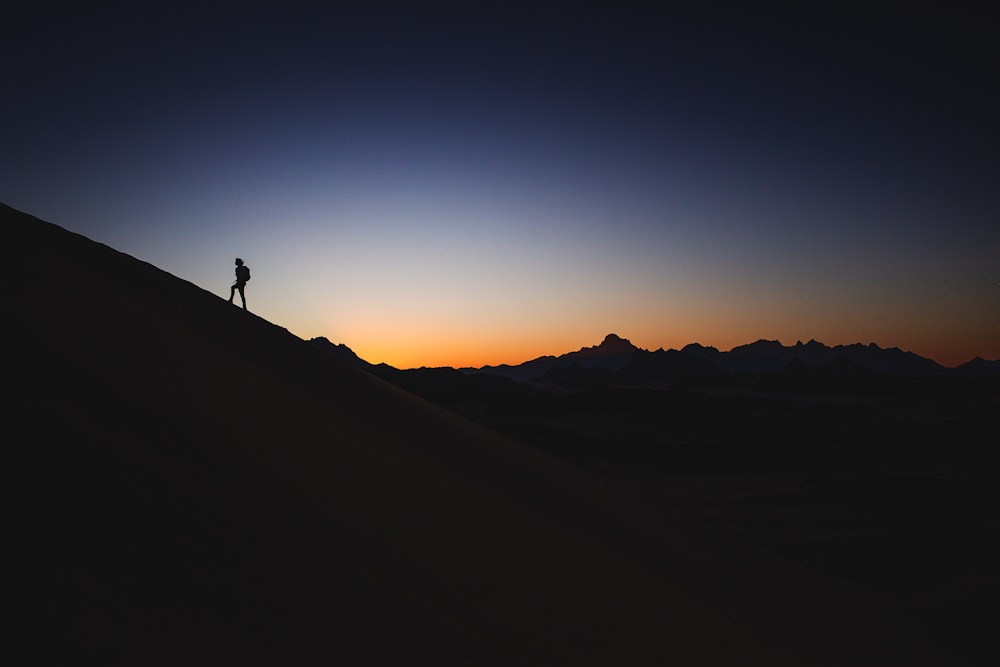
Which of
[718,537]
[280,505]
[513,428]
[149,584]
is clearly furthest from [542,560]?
[513,428]

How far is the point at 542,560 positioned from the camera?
343 centimetres

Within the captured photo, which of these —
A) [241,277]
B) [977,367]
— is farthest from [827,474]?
[977,367]

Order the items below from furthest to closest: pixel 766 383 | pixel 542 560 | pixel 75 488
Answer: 1. pixel 766 383
2. pixel 542 560
3. pixel 75 488

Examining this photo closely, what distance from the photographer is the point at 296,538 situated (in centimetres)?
242

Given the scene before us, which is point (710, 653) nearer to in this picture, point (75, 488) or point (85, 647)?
point (85, 647)

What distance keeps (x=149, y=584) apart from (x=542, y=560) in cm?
230

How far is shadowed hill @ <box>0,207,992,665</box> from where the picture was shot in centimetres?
178

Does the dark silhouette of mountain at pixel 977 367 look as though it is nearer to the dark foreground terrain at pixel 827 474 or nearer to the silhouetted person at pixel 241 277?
the dark foreground terrain at pixel 827 474

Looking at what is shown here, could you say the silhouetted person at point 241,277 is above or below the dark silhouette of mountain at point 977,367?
below

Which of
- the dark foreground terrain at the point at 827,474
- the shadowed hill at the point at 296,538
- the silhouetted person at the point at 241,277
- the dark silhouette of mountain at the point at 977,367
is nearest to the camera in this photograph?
the shadowed hill at the point at 296,538

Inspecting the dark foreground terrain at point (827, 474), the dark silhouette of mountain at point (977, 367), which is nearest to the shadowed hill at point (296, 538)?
the dark foreground terrain at point (827, 474)

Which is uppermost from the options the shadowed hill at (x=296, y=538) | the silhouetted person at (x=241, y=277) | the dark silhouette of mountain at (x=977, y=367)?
the dark silhouette of mountain at (x=977, y=367)

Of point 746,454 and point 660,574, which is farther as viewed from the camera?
point 746,454

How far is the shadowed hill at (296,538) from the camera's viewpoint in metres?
1.78
